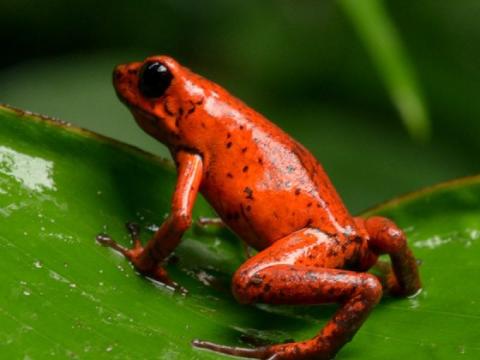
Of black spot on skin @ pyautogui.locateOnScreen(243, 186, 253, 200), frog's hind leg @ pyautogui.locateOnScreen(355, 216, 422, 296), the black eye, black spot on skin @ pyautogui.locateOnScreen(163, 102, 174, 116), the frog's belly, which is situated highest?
the black eye

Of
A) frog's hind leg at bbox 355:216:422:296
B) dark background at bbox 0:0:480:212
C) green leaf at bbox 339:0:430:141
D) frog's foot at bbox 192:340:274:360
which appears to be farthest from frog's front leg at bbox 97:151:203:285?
dark background at bbox 0:0:480:212

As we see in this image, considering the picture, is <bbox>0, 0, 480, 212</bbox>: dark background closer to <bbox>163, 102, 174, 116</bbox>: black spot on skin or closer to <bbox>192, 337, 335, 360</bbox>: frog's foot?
<bbox>163, 102, 174, 116</bbox>: black spot on skin

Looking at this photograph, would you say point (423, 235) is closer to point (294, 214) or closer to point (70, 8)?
point (294, 214)

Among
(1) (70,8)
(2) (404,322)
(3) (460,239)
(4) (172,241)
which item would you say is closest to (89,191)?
(4) (172,241)

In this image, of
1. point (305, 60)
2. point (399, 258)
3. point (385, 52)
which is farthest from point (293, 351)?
point (305, 60)

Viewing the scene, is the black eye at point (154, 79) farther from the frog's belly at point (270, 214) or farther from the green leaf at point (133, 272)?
the frog's belly at point (270, 214)

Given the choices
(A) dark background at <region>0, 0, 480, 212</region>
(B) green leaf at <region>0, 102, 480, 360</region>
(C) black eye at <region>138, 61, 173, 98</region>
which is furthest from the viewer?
(A) dark background at <region>0, 0, 480, 212</region>

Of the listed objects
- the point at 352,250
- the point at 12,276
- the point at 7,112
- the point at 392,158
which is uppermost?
the point at 7,112
